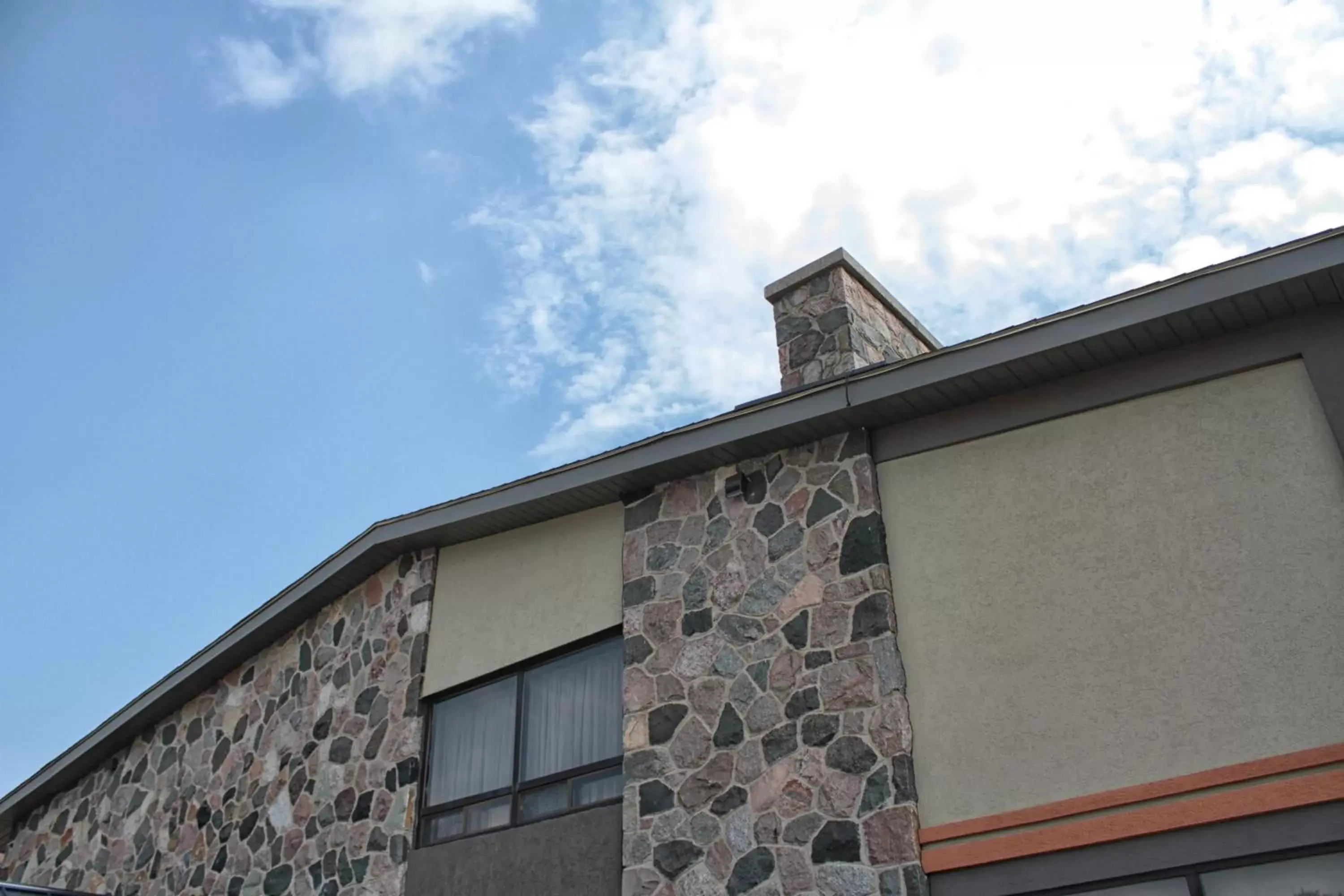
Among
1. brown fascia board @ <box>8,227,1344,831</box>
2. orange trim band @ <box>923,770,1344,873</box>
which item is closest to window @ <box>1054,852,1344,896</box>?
A: orange trim band @ <box>923,770,1344,873</box>

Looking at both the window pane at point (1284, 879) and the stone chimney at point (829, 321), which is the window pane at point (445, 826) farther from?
the window pane at point (1284, 879)

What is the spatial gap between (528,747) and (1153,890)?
5.36 metres

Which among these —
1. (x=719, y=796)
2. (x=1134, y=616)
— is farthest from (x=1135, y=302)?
(x=719, y=796)

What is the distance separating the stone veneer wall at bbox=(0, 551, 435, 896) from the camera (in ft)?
39.1

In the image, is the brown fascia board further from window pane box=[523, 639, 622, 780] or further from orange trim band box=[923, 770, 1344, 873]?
orange trim band box=[923, 770, 1344, 873]

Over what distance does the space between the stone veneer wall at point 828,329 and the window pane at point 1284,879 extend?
6.32 meters

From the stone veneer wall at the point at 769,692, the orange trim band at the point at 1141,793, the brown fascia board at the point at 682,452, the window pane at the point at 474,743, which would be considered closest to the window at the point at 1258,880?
the orange trim band at the point at 1141,793

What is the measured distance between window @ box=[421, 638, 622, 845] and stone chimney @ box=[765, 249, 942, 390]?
12.3 feet

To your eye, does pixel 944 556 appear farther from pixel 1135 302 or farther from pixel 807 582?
pixel 1135 302

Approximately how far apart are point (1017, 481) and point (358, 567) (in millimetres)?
6941

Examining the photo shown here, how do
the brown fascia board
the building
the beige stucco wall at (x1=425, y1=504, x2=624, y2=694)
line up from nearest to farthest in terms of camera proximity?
the building
the brown fascia board
the beige stucco wall at (x1=425, y1=504, x2=624, y2=694)

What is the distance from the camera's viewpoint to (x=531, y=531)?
1195cm

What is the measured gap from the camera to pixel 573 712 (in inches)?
431

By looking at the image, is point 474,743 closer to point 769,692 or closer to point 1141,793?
point 769,692
